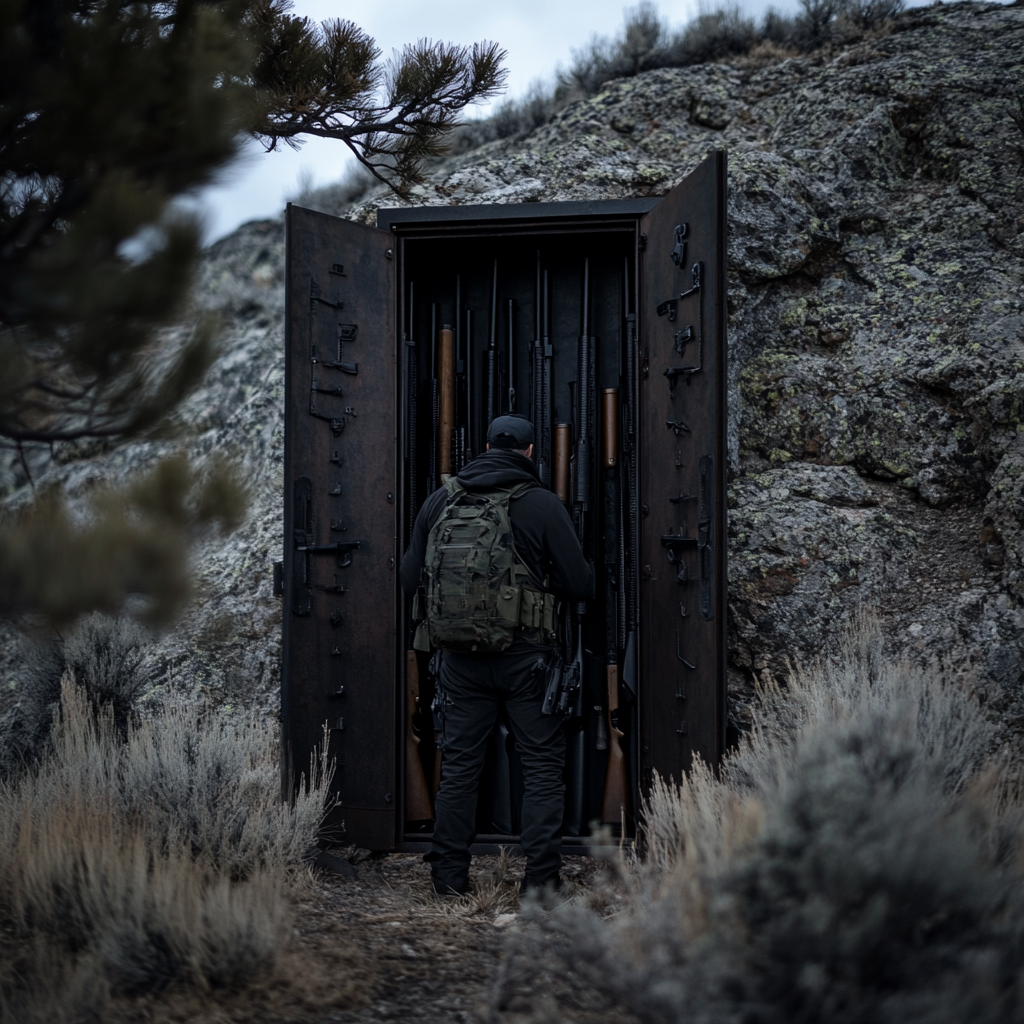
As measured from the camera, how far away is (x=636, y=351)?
511 cm

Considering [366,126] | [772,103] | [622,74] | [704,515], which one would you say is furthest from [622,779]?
[622,74]

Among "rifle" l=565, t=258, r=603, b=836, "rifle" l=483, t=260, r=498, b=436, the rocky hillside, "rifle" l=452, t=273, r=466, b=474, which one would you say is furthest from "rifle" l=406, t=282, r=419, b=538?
the rocky hillside

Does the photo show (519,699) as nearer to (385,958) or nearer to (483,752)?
(483,752)

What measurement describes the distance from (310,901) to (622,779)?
5.64 ft

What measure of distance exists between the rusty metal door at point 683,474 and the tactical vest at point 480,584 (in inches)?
25.7

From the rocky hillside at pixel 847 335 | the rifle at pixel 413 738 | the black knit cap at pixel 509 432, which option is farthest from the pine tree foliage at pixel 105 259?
the rifle at pixel 413 738

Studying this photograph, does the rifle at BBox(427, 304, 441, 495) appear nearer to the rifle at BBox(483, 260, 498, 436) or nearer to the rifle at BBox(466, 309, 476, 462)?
the rifle at BBox(466, 309, 476, 462)

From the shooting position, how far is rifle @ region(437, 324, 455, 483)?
5.42m

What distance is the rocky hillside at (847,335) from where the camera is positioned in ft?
17.5

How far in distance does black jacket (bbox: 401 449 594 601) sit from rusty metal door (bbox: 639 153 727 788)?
0.50m

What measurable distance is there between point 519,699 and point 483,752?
36 cm

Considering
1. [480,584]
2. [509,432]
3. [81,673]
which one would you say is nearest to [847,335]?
[509,432]

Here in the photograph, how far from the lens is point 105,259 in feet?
8.37

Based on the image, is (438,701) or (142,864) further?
(438,701)
